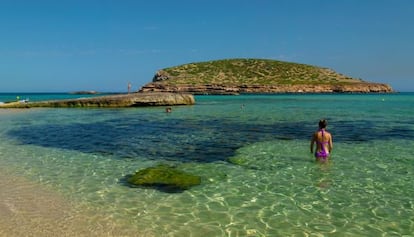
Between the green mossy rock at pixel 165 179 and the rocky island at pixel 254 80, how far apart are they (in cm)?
13316

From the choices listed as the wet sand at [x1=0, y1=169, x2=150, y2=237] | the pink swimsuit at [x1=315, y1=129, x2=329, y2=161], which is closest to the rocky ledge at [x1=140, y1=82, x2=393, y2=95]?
the pink swimsuit at [x1=315, y1=129, x2=329, y2=161]

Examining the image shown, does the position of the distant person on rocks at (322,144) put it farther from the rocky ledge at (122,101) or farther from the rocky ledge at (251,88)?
the rocky ledge at (251,88)

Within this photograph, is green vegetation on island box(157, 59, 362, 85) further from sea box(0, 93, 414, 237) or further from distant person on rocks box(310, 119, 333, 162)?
distant person on rocks box(310, 119, 333, 162)

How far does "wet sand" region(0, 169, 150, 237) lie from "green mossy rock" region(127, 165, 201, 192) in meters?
2.63

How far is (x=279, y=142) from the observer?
793 inches

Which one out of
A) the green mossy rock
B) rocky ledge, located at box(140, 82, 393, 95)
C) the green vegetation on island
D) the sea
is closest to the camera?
the sea

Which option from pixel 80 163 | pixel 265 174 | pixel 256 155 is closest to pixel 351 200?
pixel 265 174

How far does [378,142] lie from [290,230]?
47.1ft

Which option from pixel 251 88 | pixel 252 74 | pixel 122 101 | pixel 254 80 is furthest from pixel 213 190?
pixel 252 74

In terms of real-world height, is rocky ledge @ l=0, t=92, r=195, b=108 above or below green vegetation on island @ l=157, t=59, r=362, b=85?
below

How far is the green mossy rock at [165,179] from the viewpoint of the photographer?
11.5m

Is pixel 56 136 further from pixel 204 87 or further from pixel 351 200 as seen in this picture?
pixel 204 87

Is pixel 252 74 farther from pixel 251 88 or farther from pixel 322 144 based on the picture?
pixel 322 144

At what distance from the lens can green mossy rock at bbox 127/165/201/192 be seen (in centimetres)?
1154
